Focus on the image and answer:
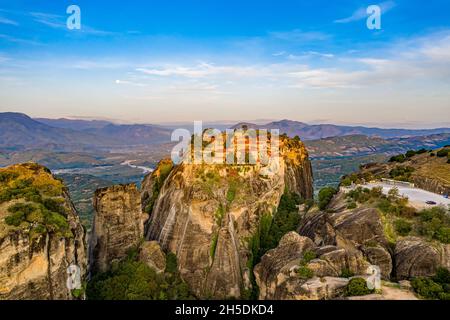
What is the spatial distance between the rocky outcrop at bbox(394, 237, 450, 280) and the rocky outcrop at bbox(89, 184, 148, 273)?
35.9m

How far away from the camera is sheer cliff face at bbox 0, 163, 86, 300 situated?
30.6 m

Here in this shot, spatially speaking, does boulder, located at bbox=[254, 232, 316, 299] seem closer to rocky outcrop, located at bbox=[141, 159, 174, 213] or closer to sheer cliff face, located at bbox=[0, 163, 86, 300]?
sheer cliff face, located at bbox=[0, 163, 86, 300]

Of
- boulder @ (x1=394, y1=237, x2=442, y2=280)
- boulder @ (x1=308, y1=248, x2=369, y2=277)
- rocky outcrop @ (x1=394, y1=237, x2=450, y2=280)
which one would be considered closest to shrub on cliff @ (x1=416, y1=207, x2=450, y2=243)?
rocky outcrop @ (x1=394, y1=237, x2=450, y2=280)

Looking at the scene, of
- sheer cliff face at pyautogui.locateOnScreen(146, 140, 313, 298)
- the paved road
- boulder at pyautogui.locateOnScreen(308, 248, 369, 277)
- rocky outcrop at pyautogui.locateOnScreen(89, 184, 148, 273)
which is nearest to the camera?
boulder at pyautogui.locateOnScreen(308, 248, 369, 277)

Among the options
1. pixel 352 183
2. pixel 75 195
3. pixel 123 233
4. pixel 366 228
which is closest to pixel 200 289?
pixel 123 233

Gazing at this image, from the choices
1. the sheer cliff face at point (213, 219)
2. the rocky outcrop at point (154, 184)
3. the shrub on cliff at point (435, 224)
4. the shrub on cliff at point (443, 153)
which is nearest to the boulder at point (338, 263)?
the shrub on cliff at point (435, 224)

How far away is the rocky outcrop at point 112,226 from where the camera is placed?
50094 millimetres

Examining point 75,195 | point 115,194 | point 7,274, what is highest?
point 115,194

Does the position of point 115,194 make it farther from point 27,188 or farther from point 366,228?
point 366,228

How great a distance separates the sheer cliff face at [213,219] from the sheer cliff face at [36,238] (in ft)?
56.7

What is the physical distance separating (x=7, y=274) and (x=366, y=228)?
39224 mm

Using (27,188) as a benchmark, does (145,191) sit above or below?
below
